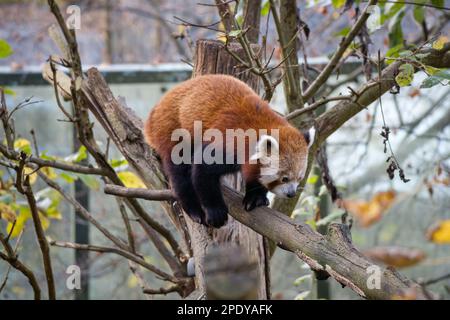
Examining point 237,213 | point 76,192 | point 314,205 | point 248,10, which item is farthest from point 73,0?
point 237,213

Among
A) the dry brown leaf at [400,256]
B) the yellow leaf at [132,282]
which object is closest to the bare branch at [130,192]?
the dry brown leaf at [400,256]

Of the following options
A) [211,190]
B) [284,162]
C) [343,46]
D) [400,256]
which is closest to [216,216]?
[211,190]

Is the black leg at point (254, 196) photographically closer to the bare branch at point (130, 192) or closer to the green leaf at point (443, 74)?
the bare branch at point (130, 192)

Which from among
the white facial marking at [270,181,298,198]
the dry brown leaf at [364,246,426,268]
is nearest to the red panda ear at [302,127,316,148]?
the white facial marking at [270,181,298,198]

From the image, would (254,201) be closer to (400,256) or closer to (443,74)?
(443,74)

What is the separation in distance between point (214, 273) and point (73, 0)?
5425mm

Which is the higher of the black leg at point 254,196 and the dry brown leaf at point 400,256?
the black leg at point 254,196

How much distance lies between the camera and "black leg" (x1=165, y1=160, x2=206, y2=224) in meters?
2.29

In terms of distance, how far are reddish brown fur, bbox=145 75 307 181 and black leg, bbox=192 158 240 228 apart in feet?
0.38

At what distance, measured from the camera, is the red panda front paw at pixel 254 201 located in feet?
6.66

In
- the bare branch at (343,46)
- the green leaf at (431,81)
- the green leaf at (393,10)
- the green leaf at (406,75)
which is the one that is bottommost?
the green leaf at (431,81)

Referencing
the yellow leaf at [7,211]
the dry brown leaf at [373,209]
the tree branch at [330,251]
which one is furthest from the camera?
the yellow leaf at [7,211]

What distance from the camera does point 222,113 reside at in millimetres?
2217

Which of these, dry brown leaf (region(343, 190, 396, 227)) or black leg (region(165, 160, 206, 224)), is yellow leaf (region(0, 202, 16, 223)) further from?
dry brown leaf (region(343, 190, 396, 227))
